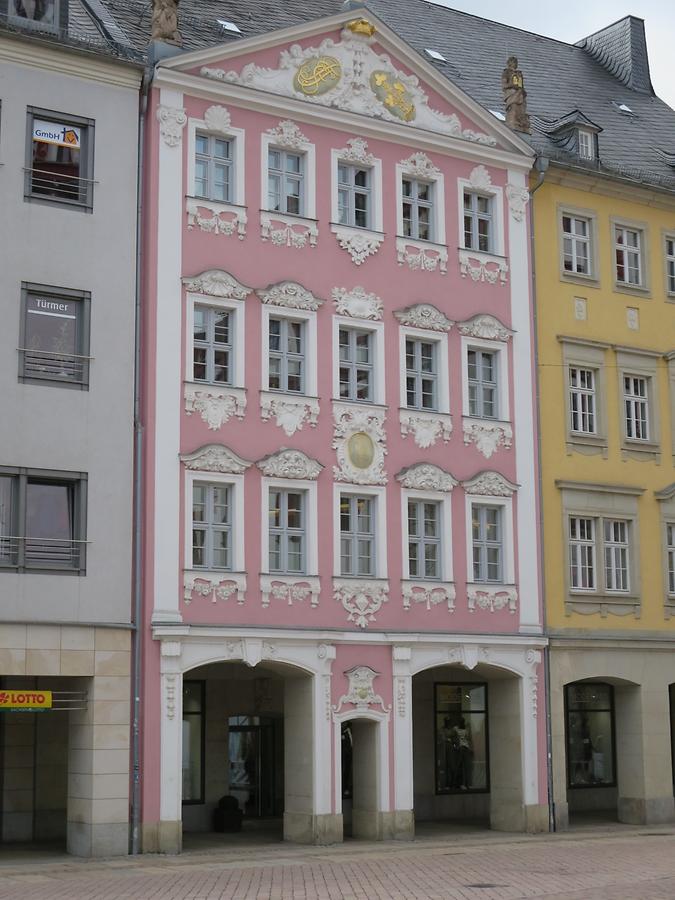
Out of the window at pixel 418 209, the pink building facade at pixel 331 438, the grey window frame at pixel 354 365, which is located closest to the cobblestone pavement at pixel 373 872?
the pink building facade at pixel 331 438

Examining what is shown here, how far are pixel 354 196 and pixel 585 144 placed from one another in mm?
7655

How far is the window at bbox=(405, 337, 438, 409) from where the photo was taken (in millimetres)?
31641

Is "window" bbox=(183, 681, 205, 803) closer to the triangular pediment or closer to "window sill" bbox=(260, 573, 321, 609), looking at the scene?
"window sill" bbox=(260, 573, 321, 609)

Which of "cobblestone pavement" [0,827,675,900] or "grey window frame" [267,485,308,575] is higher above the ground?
"grey window frame" [267,485,308,575]

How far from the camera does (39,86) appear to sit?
91.2ft

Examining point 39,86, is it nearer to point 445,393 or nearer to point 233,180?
point 233,180

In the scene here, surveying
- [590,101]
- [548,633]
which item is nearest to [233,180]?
[548,633]

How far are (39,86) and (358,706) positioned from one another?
1314 centimetres

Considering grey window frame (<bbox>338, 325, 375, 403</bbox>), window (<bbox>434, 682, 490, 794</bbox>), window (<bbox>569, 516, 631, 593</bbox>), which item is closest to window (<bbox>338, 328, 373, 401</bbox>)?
grey window frame (<bbox>338, 325, 375, 403</bbox>)

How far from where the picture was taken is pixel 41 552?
26.5 metres

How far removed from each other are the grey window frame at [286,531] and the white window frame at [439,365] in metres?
3.21

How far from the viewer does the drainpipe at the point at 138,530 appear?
2661 centimetres

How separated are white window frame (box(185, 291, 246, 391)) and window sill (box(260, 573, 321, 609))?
12.3 feet

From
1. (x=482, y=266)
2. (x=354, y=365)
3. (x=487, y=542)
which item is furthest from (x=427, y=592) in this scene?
(x=482, y=266)
